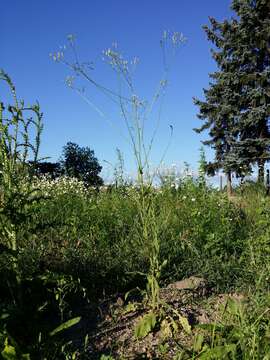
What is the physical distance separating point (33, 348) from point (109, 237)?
2840 millimetres

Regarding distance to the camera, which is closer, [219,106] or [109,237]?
[109,237]

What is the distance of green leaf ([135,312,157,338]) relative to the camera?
10.1 feet

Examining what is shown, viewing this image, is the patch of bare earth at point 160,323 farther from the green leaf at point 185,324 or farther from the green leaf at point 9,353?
the green leaf at point 9,353

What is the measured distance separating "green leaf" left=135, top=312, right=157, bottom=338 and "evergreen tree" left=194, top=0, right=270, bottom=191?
21314 mm

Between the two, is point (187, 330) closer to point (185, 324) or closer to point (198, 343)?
point (185, 324)

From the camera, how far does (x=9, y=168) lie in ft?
10.7

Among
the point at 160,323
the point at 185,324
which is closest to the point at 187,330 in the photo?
the point at 185,324

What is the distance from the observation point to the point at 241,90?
26938 mm

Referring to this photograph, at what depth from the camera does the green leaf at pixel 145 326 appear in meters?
3.08

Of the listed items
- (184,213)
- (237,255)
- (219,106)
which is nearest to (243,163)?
(219,106)

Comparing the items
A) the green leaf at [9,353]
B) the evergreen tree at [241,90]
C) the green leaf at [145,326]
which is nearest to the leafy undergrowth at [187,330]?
the green leaf at [145,326]

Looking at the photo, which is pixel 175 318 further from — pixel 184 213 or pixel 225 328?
pixel 184 213

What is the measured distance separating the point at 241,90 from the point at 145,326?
25.3 metres

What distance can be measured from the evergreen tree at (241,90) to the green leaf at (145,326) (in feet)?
69.9
